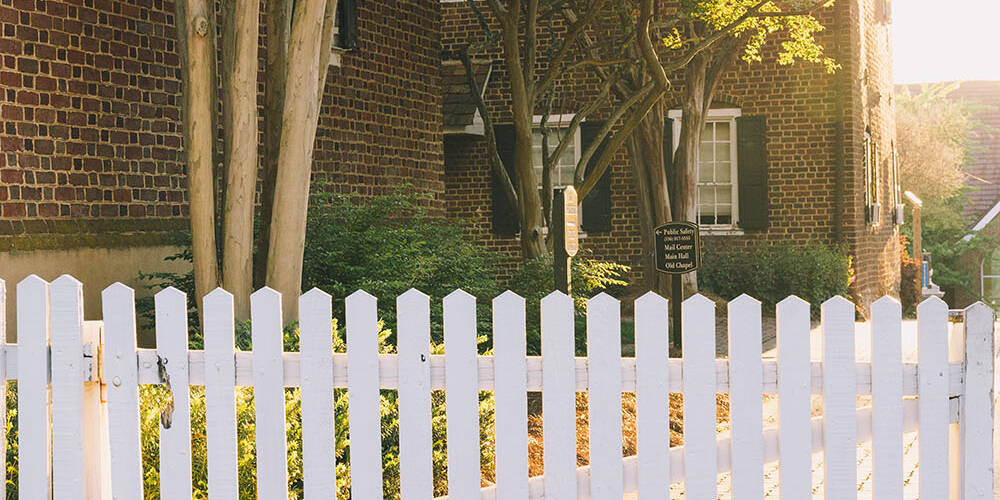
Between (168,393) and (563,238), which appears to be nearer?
(168,393)

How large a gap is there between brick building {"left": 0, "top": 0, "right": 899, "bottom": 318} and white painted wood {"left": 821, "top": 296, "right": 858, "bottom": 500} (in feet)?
20.2

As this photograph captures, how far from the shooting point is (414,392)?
3.93m

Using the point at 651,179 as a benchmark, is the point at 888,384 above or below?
below

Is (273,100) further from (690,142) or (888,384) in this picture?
(690,142)

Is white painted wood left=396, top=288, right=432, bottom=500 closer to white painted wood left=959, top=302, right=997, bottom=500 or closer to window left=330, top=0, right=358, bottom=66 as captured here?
white painted wood left=959, top=302, right=997, bottom=500

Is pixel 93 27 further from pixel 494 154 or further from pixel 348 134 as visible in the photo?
pixel 494 154

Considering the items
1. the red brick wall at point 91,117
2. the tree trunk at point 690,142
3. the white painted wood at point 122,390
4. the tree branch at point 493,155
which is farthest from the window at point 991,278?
the white painted wood at point 122,390

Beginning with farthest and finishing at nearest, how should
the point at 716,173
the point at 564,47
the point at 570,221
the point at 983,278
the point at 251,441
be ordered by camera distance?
the point at 983,278, the point at 716,173, the point at 564,47, the point at 570,221, the point at 251,441

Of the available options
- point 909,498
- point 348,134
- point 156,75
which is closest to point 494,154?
point 348,134

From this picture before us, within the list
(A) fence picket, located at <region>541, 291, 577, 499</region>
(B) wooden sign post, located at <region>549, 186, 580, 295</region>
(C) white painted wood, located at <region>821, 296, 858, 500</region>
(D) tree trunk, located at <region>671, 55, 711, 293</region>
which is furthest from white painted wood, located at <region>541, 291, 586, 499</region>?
(D) tree trunk, located at <region>671, 55, 711, 293</region>

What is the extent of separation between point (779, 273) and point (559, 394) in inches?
614

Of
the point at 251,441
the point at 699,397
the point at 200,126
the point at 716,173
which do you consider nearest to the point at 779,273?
the point at 716,173

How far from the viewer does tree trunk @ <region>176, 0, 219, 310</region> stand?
7617 millimetres

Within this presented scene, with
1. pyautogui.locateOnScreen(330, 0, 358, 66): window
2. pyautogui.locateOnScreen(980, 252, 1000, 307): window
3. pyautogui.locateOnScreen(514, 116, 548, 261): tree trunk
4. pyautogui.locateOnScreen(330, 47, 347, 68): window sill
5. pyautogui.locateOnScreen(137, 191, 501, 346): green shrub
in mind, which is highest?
pyautogui.locateOnScreen(330, 0, 358, 66): window
